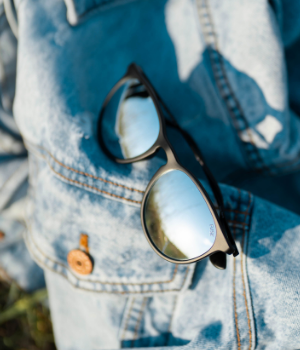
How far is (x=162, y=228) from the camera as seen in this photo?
441 mm

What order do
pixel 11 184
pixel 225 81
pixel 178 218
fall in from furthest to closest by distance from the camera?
pixel 11 184 → pixel 225 81 → pixel 178 218

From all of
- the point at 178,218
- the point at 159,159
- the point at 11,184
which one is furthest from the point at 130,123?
the point at 11,184

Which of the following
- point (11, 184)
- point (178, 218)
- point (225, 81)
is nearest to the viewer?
point (178, 218)

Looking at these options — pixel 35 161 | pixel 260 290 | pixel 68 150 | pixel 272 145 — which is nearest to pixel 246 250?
pixel 260 290

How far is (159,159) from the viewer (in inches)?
20.4

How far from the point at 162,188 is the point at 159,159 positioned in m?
0.09

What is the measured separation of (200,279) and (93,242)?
230 millimetres

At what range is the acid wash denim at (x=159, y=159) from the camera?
1.54 ft

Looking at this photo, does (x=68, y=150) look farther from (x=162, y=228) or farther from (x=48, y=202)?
(x=162, y=228)

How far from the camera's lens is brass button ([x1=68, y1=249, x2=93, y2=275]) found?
0.52 meters

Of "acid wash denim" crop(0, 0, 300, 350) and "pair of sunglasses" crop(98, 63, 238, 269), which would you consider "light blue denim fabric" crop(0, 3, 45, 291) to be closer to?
"acid wash denim" crop(0, 0, 300, 350)

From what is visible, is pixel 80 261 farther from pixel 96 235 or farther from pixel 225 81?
pixel 225 81

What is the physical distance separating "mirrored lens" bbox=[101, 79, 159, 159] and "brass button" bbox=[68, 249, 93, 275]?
21cm

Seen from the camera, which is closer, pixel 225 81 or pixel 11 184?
pixel 225 81
